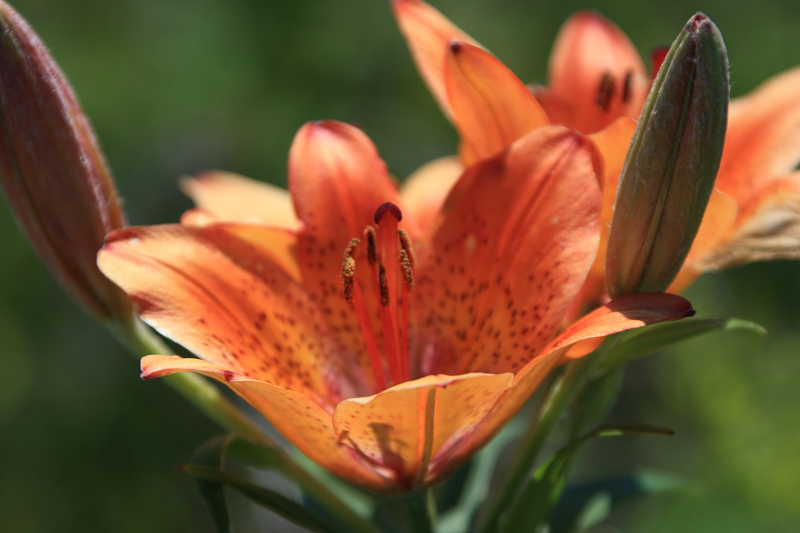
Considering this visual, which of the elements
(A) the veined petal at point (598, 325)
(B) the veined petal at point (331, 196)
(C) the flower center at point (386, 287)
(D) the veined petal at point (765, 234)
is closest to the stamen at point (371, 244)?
(C) the flower center at point (386, 287)

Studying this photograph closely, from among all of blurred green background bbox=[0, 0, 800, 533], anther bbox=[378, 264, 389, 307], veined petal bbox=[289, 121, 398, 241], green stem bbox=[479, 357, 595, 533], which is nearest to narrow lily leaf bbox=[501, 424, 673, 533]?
green stem bbox=[479, 357, 595, 533]

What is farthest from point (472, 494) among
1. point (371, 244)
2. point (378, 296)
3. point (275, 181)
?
point (275, 181)

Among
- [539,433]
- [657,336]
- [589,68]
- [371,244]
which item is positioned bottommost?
[539,433]

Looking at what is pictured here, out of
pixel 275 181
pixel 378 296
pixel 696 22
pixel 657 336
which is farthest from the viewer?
pixel 275 181

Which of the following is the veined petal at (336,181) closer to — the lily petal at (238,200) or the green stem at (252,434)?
the lily petal at (238,200)

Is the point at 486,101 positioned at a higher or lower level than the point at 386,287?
higher

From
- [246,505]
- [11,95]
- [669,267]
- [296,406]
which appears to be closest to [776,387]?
[246,505]

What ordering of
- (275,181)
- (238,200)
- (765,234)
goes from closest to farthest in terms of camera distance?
(765,234), (238,200), (275,181)

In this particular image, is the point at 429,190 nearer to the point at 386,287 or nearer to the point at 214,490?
the point at 386,287
